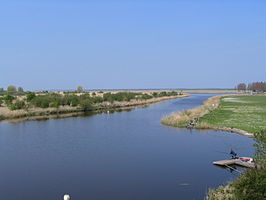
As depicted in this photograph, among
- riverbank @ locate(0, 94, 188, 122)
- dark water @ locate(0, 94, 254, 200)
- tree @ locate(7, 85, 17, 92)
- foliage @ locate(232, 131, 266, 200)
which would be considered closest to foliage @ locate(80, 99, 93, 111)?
riverbank @ locate(0, 94, 188, 122)

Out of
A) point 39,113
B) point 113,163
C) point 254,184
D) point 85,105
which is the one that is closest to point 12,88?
point 85,105

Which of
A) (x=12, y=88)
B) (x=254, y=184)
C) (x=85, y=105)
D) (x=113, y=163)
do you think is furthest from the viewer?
(x=12, y=88)

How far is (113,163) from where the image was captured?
63.6 ft

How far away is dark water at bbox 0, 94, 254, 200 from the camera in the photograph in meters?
14.6

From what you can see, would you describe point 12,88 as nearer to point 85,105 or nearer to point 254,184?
point 85,105

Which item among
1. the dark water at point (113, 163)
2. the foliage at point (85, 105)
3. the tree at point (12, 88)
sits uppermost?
the tree at point (12, 88)

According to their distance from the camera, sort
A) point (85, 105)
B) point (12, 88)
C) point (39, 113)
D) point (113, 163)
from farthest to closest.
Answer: point (12, 88) < point (85, 105) < point (39, 113) < point (113, 163)

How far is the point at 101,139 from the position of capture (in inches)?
1093

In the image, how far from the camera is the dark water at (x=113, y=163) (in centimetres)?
1461

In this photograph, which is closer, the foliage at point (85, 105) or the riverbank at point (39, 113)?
the riverbank at point (39, 113)

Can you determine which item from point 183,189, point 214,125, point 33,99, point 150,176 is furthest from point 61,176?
point 33,99

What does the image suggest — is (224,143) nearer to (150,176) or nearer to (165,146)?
(165,146)

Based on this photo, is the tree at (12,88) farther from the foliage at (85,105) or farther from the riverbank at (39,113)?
the foliage at (85,105)

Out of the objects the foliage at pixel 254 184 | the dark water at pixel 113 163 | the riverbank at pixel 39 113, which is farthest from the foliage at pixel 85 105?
the foliage at pixel 254 184
